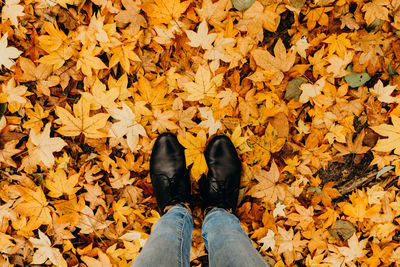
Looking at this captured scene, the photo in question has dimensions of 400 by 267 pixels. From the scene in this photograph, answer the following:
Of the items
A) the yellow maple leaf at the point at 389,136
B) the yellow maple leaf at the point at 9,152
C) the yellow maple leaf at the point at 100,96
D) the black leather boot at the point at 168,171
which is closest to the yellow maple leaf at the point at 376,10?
the yellow maple leaf at the point at 389,136

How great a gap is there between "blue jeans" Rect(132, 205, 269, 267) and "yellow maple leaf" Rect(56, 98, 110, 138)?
2.03 ft

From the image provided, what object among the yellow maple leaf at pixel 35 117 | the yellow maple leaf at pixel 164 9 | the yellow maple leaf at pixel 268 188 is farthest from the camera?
the yellow maple leaf at pixel 268 188

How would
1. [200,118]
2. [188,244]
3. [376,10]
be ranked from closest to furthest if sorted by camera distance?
[188,244] < [376,10] < [200,118]

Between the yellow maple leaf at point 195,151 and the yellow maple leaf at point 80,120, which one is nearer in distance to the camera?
the yellow maple leaf at point 80,120

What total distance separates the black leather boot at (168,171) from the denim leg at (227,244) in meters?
0.23

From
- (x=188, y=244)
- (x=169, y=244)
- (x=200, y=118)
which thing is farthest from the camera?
(x=200, y=118)

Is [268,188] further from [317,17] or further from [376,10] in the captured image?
[376,10]

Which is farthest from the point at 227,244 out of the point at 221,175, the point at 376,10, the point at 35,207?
the point at 376,10

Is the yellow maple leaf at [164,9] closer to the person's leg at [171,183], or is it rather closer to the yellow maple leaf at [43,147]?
the person's leg at [171,183]

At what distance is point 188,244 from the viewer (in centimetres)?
112

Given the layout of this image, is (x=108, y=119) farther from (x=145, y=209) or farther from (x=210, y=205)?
(x=210, y=205)

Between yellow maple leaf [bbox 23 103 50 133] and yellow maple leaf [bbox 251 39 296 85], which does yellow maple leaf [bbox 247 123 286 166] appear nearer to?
yellow maple leaf [bbox 251 39 296 85]

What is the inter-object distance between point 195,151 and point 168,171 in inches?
7.8

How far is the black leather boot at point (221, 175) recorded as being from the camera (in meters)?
1.34
